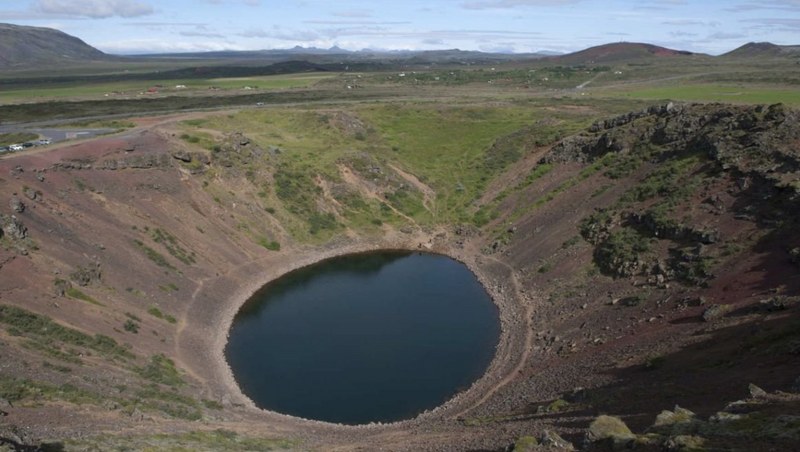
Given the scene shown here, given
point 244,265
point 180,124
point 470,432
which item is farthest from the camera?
point 180,124

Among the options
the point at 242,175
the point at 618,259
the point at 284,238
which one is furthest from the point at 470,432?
the point at 242,175

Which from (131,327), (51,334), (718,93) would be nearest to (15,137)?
(131,327)

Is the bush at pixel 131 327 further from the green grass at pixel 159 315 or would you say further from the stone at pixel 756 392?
the stone at pixel 756 392

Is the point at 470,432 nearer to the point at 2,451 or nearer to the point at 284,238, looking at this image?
the point at 2,451

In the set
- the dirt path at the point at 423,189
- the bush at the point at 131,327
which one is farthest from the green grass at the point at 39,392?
the dirt path at the point at 423,189

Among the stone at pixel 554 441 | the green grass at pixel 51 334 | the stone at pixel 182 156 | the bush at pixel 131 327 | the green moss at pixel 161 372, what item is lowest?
the green moss at pixel 161 372

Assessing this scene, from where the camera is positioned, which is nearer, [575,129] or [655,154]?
[655,154]
